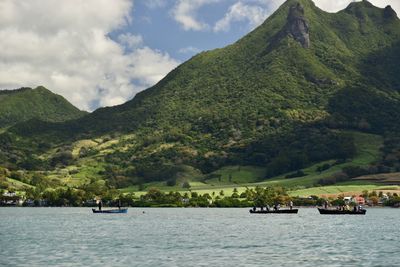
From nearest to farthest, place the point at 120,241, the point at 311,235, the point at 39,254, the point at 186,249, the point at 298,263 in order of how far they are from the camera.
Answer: the point at 298,263
the point at 39,254
the point at 186,249
the point at 120,241
the point at 311,235

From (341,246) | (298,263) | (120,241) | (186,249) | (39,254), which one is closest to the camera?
(298,263)

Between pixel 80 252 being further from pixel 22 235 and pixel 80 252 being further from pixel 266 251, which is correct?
pixel 22 235

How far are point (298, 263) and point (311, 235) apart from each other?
52.9m

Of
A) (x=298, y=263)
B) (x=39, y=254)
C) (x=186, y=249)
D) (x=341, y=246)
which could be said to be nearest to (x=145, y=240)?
(x=186, y=249)

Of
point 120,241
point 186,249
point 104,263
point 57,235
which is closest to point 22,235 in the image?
point 57,235

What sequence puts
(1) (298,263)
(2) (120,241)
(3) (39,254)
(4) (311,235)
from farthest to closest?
1. (4) (311,235)
2. (2) (120,241)
3. (3) (39,254)
4. (1) (298,263)

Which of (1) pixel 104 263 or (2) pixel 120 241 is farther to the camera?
(2) pixel 120 241

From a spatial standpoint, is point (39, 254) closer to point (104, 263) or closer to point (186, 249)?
point (104, 263)

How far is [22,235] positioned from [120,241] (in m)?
28.8

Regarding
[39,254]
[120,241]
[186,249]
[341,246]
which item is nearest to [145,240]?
[120,241]

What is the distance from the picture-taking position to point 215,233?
5482 inches

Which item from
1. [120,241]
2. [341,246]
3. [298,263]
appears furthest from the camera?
[120,241]

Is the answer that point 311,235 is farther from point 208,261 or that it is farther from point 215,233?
point 208,261

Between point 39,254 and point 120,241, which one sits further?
point 120,241
